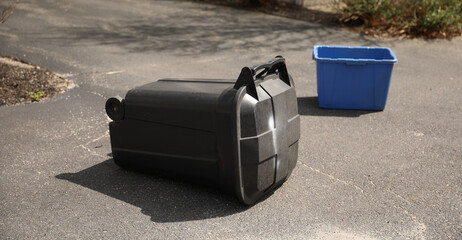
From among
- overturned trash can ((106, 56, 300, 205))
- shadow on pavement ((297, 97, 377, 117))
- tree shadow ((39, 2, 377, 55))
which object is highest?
overturned trash can ((106, 56, 300, 205))

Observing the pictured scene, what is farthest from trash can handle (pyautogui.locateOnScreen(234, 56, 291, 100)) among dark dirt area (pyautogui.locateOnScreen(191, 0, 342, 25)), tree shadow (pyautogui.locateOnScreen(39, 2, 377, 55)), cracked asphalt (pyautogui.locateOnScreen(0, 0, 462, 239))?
dark dirt area (pyautogui.locateOnScreen(191, 0, 342, 25))

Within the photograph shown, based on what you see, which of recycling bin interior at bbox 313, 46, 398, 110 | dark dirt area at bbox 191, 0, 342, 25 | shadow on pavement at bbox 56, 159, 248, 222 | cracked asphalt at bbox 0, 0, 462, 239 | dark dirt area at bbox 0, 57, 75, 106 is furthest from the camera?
dark dirt area at bbox 191, 0, 342, 25

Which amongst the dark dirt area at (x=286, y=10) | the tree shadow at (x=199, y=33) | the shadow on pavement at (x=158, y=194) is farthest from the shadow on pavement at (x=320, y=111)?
the dark dirt area at (x=286, y=10)

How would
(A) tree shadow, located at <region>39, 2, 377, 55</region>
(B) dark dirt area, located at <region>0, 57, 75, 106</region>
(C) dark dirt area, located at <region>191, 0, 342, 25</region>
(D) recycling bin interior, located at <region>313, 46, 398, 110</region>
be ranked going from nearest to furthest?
(D) recycling bin interior, located at <region>313, 46, 398, 110</region>, (B) dark dirt area, located at <region>0, 57, 75, 106</region>, (A) tree shadow, located at <region>39, 2, 377, 55</region>, (C) dark dirt area, located at <region>191, 0, 342, 25</region>

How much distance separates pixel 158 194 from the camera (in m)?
3.81

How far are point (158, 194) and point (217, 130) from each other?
0.71 metres

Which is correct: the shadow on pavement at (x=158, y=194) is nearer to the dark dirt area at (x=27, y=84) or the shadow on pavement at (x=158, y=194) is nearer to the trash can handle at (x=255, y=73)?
the trash can handle at (x=255, y=73)

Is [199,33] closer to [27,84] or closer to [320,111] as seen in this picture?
[27,84]

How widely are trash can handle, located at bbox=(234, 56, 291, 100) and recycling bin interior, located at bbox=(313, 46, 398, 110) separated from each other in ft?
5.83

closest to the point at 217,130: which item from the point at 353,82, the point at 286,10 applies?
the point at 353,82

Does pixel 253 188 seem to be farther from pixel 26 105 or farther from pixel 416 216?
pixel 26 105

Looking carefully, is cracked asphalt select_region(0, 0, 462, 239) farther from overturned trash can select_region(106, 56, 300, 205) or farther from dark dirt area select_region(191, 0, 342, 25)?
dark dirt area select_region(191, 0, 342, 25)

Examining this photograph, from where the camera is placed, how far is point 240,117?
340cm

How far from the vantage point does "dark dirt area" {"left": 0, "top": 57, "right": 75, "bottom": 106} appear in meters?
5.97
